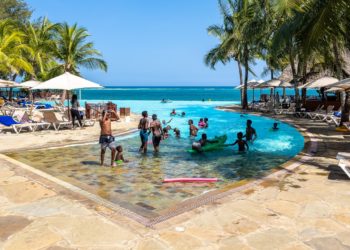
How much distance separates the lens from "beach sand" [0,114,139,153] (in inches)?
441

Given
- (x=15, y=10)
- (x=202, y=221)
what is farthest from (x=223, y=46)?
(x=15, y=10)

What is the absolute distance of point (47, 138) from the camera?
42.1 feet

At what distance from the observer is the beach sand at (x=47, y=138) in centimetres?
1120

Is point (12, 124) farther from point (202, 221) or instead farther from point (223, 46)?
point (223, 46)

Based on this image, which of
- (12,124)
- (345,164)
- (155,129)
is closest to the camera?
(345,164)

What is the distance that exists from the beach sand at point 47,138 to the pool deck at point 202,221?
468cm

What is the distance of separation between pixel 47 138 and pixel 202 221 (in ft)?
32.5

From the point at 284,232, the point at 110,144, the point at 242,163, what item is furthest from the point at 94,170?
the point at 284,232

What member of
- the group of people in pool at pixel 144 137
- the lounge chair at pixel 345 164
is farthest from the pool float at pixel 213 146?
the lounge chair at pixel 345 164

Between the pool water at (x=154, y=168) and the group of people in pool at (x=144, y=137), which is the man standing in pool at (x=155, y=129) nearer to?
the group of people in pool at (x=144, y=137)

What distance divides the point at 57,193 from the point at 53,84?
1013cm

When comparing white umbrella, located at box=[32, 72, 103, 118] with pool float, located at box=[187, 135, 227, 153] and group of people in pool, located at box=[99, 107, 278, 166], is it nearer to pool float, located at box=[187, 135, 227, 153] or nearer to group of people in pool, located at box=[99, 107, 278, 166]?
group of people in pool, located at box=[99, 107, 278, 166]

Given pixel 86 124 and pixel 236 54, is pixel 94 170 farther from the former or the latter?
pixel 236 54

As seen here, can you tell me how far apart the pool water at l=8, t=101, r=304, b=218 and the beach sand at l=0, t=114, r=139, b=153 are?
3.09ft
